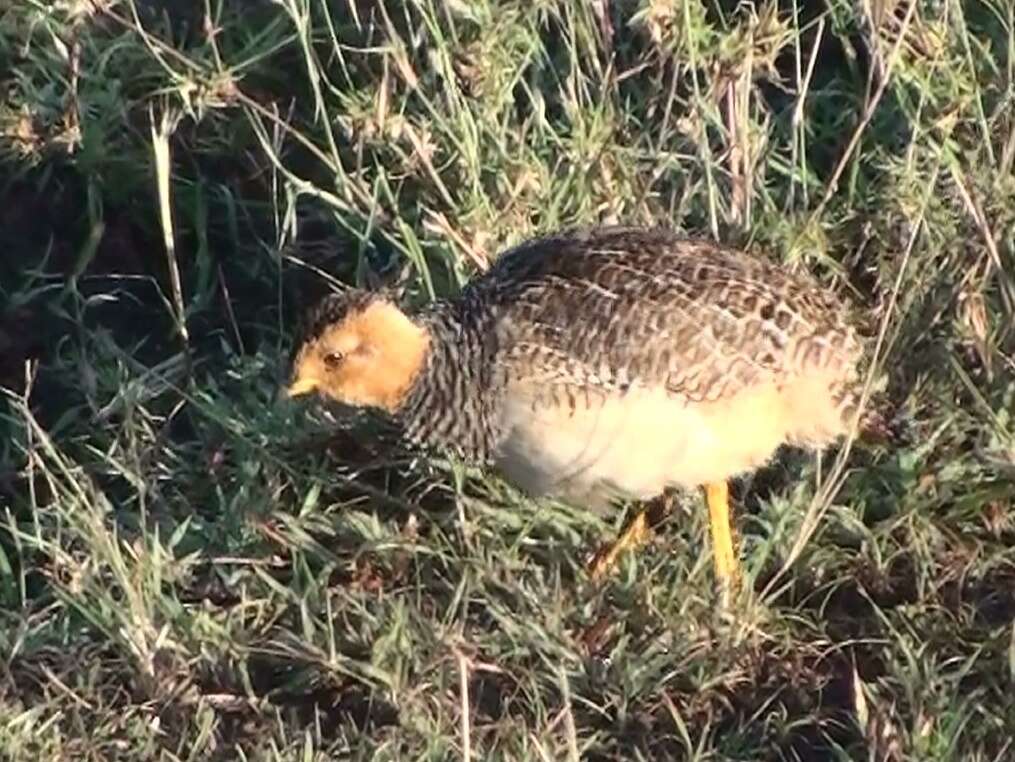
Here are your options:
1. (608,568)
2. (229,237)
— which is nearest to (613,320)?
(608,568)

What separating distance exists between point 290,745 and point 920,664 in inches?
44.6

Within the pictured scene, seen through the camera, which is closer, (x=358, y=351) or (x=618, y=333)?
(x=618, y=333)

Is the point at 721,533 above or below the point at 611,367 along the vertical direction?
below

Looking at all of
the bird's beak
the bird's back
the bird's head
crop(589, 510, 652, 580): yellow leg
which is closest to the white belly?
the bird's back

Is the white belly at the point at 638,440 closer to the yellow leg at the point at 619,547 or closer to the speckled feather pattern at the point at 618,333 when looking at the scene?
the speckled feather pattern at the point at 618,333

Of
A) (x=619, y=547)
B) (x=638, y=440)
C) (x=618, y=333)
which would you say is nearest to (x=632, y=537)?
(x=619, y=547)

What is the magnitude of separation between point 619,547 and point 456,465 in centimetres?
40

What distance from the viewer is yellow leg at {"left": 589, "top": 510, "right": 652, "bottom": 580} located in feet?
15.2

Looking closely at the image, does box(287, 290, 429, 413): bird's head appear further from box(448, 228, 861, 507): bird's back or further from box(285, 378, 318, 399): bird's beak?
box(448, 228, 861, 507): bird's back

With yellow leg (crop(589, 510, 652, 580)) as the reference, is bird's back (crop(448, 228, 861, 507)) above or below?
above

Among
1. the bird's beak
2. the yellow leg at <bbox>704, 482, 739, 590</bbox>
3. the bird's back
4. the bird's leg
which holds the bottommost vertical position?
the bird's leg

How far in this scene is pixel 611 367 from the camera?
4441mm

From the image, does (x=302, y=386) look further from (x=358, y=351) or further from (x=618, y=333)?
(x=618, y=333)

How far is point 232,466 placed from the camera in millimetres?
5035
